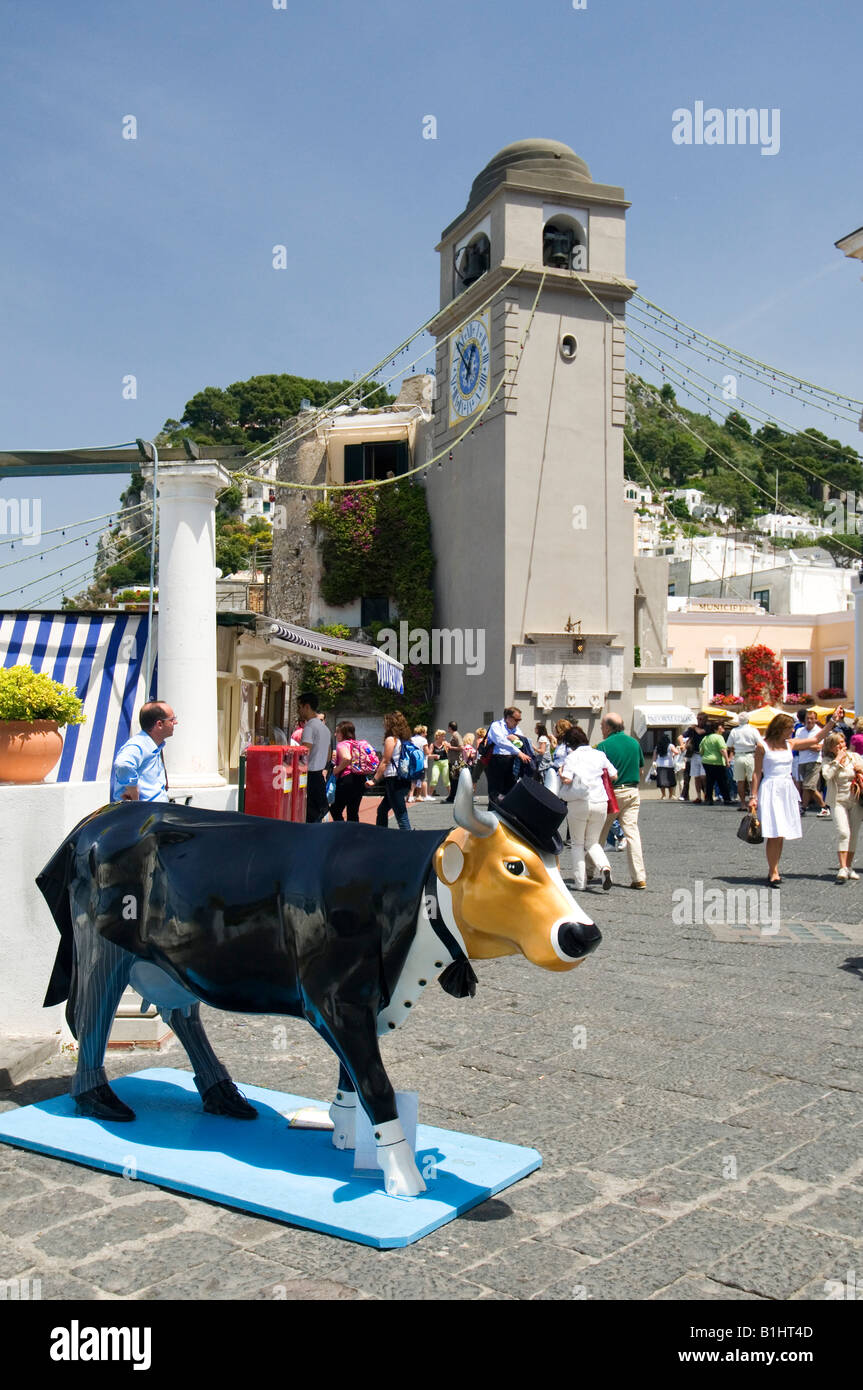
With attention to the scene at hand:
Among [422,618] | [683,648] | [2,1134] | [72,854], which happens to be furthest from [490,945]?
[683,648]

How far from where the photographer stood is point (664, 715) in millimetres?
30688

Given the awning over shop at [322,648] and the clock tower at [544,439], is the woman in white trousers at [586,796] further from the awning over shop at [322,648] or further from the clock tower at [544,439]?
the clock tower at [544,439]

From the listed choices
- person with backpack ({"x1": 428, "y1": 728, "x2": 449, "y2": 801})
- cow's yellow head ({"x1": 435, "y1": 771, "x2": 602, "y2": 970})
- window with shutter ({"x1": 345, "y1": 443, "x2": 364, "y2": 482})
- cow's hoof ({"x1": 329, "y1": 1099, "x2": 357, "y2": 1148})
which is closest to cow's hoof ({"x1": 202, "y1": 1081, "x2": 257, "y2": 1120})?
cow's hoof ({"x1": 329, "y1": 1099, "x2": 357, "y2": 1148})

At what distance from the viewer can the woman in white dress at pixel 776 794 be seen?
424 inches

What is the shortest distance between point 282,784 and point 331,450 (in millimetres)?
25038

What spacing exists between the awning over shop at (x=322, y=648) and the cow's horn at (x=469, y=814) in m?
11.2

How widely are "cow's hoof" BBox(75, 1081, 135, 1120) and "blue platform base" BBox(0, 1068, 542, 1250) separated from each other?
4 centimetres

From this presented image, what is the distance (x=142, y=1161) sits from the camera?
13.2 ft

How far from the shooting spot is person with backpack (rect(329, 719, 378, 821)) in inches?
528

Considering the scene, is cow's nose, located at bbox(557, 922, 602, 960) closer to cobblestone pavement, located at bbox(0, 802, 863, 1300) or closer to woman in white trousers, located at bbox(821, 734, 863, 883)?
cobblestone pavement, located at bbox(0, 802, 863, 1300)

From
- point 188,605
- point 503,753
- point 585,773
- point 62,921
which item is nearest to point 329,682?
point 503,753

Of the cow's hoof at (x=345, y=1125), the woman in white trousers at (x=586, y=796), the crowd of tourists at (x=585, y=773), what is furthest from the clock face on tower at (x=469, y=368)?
the cow's hoof at (x=345, y=1125)

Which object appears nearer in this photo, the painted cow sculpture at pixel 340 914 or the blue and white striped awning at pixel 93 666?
the painted cow sculpture at pixel 340 914
